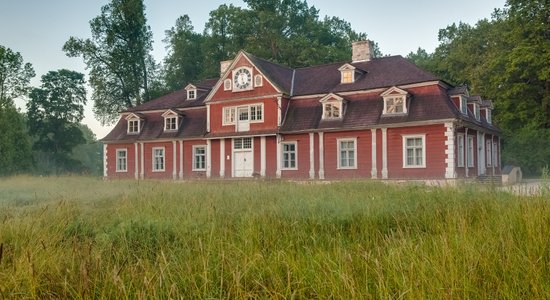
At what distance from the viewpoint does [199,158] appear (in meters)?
31.3

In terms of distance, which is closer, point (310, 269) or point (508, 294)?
point (508, 294)

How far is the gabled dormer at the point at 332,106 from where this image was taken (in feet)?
86.1

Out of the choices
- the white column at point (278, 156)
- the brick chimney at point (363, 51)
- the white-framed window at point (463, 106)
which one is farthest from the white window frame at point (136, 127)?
the white-framed window at point (463, 106)

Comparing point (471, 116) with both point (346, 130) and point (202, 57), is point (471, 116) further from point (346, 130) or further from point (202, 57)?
point (202, 57)

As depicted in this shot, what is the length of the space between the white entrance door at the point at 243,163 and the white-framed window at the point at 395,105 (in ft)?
30.1

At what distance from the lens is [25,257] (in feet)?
14.9

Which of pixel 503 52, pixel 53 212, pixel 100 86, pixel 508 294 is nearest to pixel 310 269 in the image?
pixel 508 294

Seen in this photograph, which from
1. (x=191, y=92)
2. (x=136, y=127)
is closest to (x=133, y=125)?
(x=136, y=127)

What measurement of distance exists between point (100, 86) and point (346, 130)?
1109 inches

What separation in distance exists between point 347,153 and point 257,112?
6.58 meters

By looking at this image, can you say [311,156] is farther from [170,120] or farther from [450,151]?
[170,120]

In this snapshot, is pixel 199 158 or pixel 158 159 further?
pixel 158 159

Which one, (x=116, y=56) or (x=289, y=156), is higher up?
(x=116, y=56)

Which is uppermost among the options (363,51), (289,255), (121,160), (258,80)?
(363,51)
